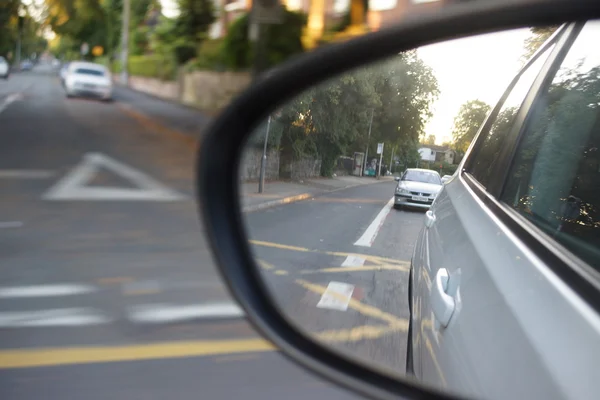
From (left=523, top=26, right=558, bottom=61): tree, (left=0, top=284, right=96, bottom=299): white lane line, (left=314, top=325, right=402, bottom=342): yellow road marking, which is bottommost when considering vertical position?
(left=0, top=284, right=96, bottom=299): white lane line

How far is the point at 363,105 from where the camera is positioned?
1592mm

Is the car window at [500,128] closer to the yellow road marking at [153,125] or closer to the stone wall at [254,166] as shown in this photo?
the stone wall at [254,166]

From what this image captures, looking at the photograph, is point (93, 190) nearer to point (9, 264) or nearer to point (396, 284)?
point (9, 264)

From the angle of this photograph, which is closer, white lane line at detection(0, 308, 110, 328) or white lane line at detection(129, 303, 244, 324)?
white lane line at detection(0, 308, 110, 328)

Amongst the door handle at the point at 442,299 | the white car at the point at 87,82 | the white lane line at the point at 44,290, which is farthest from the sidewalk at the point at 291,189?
the white car at the point at 87,82

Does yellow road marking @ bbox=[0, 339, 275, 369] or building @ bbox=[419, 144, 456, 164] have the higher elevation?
building @ bbox=[419, 144, 456, 164]

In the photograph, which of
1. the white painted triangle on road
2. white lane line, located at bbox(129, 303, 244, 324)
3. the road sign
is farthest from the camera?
the road sign

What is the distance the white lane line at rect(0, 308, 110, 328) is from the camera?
418 centimetres

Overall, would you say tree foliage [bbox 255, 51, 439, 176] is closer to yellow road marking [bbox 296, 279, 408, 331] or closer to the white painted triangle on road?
yellow road marking [bbox 296, 279, 408, 331]

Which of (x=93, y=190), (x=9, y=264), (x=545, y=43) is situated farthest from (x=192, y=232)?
(x=545, y=43)

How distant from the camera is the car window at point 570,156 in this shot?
1.40m

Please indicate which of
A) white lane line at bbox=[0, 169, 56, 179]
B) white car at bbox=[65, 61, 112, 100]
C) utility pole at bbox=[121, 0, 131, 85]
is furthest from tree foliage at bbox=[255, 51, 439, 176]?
utility pole at bbox=[121, 0, 131, 85]

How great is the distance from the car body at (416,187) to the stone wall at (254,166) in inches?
20.0

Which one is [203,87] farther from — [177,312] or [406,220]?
[406,220]
